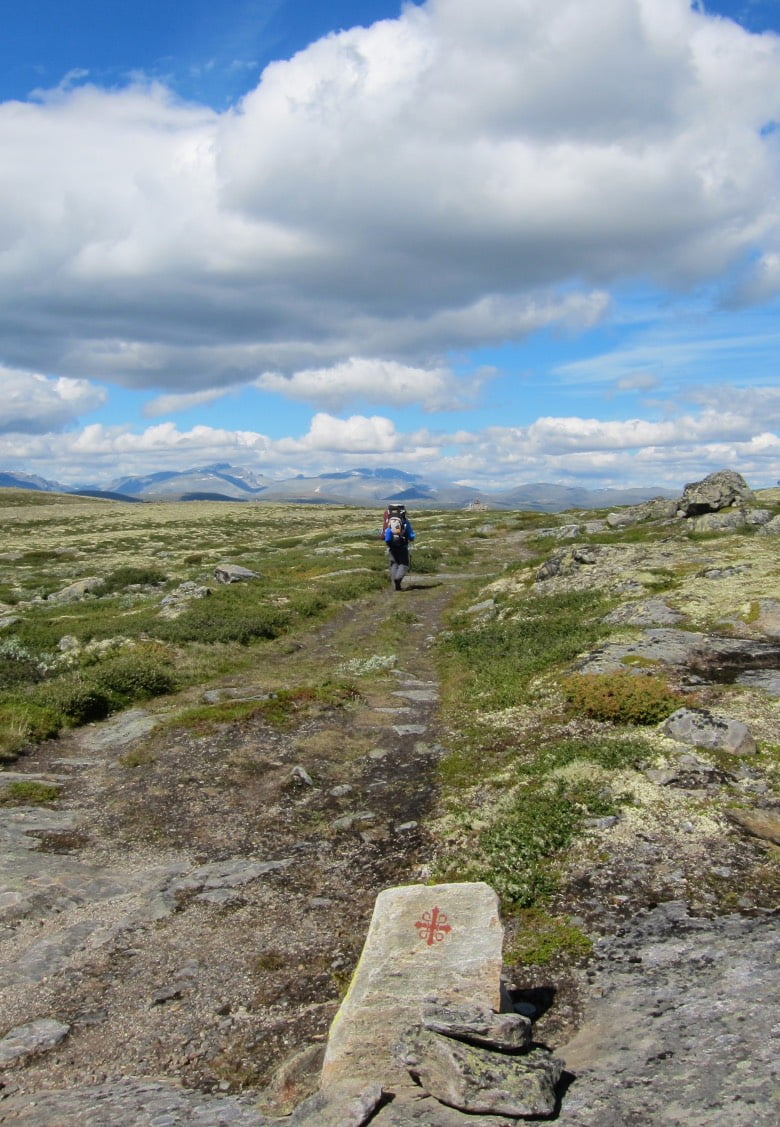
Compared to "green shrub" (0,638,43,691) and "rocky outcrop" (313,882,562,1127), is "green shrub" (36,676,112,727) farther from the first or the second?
"rocky outcrop" (313,882,562,1127)

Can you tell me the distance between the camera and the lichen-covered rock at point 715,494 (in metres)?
51.8

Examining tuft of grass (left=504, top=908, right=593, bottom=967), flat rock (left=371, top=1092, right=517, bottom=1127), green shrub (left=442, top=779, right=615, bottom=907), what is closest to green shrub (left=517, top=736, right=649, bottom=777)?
green shrub (left=442, top=779, right=615, bottom=907)

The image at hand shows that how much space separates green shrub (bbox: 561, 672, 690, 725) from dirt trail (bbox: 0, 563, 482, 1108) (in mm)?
3705

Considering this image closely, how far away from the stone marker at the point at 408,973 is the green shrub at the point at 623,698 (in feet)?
27.7

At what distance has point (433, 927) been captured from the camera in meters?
7.30

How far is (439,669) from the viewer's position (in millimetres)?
23328

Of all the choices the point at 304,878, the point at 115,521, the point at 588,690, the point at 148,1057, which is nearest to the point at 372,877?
the point at 304,878

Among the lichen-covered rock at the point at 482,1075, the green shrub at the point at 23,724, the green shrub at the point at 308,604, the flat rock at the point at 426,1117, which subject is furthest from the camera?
the green shrub at the point at 308,604

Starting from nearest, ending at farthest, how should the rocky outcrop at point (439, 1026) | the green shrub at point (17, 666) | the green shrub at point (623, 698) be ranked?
the rocky outcrop at point (439, 1026) < the green shrub at point (623, 698) < the green shrub at point (17, 666)

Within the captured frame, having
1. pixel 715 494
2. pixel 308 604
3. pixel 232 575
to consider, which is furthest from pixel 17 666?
pixel 715 494

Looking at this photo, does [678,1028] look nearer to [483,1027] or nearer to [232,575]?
[483,1027]

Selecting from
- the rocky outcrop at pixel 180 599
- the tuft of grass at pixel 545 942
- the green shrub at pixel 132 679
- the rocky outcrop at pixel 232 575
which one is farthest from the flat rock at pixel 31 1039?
the rocky outcrop at pixel 232 575

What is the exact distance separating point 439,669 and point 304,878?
12994 mm

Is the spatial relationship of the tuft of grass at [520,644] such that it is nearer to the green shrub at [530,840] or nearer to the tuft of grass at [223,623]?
the green shrub at [530,840]
